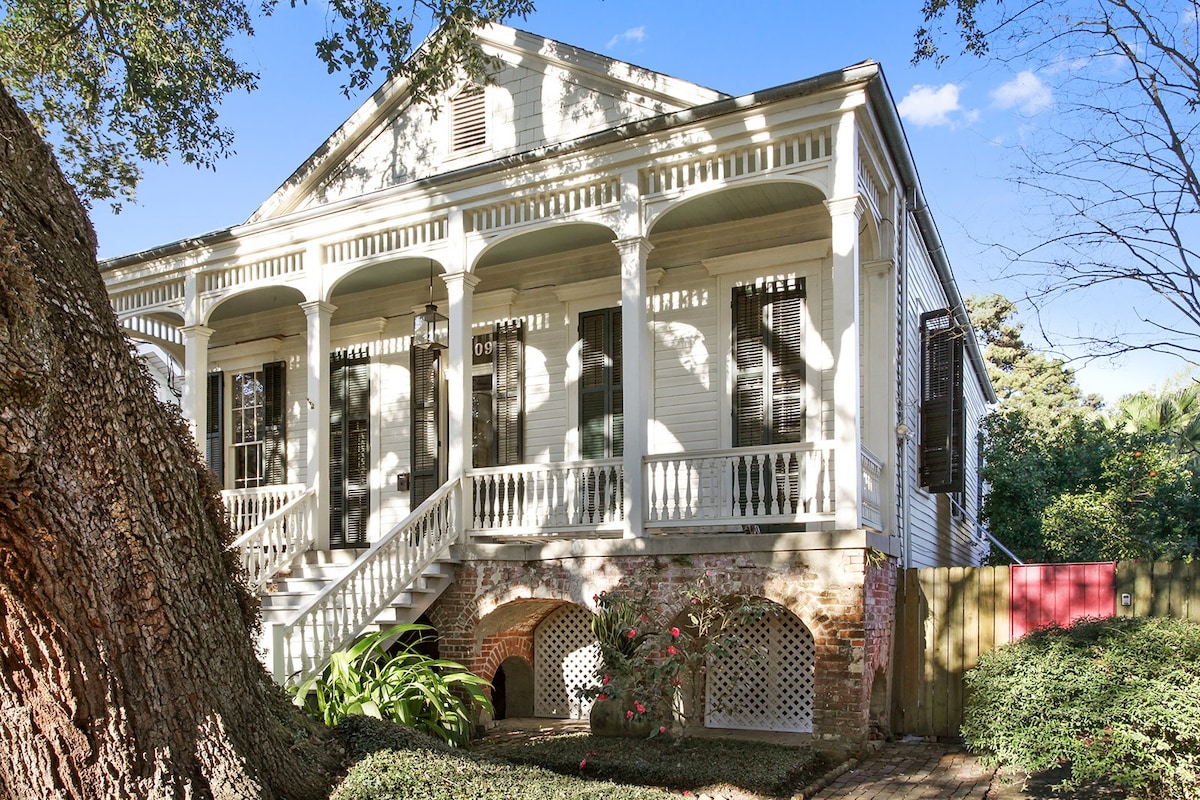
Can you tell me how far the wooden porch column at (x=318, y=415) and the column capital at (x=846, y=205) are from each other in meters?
6.21

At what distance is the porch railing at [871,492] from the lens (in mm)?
9648

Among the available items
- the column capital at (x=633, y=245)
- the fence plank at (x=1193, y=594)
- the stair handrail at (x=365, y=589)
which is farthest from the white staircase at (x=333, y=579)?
the fence plank at (x=1193, y=594)

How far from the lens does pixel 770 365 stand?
1142cm

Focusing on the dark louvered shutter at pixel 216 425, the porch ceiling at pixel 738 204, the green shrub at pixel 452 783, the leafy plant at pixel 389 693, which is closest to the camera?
the green shrub at pixel 452 783

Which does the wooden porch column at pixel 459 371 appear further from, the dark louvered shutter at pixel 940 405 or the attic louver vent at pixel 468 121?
the dark louvered shutter at pixel 940 405

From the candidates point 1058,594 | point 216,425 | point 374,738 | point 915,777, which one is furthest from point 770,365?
point 216,425

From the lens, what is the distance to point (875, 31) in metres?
10.5

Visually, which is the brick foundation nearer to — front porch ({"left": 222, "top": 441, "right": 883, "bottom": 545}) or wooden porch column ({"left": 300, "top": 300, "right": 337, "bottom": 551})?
front porch ({"left": 222, "top": 441, "right": 883, "bottom": 545})

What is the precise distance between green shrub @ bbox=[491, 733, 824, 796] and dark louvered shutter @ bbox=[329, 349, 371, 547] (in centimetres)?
600

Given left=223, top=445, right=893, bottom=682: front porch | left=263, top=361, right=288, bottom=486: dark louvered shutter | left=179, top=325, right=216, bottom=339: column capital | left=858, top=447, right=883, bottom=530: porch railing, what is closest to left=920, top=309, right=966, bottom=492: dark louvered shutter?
left=858, top=447, right=883, bottom=530: porch railing

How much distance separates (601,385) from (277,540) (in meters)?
4.20

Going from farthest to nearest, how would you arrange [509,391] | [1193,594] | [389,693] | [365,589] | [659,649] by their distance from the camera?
[509,391] < [365,589] < [1193,594] < [659,649] < [389,693]

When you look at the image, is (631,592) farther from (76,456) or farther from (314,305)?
(76,456)

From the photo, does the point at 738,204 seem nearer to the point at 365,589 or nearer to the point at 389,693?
the point at 365,589
